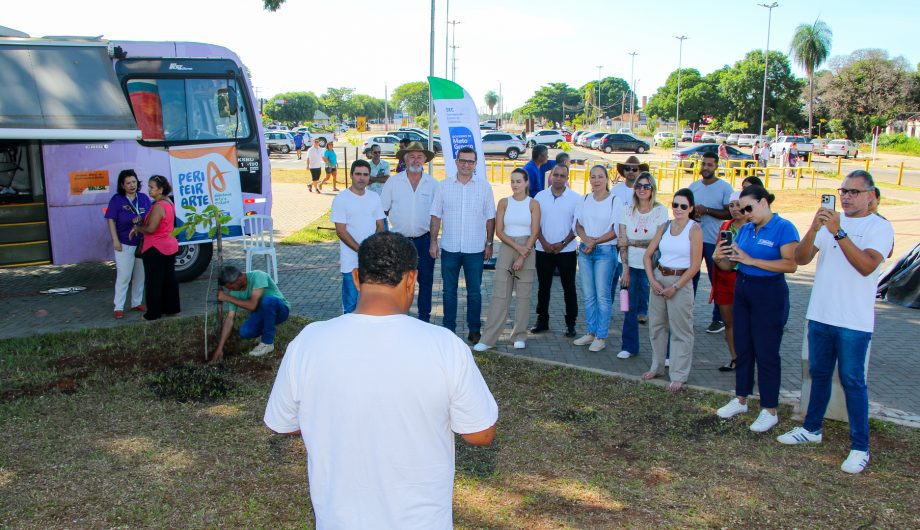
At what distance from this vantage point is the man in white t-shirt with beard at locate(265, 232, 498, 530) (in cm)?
217

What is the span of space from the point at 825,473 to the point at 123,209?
23.7ft

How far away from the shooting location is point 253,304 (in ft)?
22.4

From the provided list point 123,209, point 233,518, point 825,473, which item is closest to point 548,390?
point 825,473

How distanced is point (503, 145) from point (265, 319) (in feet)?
121

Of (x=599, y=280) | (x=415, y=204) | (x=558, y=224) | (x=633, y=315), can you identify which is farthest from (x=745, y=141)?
(x=415, y=204)

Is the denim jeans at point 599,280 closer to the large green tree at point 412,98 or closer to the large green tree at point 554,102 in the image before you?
the large green tree at point 554,102

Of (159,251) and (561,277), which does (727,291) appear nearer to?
(561,277)

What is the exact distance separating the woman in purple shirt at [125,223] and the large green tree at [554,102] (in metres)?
123

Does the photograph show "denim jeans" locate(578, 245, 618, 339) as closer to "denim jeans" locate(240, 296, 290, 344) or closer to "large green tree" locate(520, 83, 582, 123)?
"denim jeans" locate(240, 296, 290, 344)

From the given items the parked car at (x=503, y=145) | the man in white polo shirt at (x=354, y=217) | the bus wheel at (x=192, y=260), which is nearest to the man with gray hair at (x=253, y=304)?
the man in white polo shirt at (x=354, y=217)

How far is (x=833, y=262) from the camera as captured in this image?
470 centimetres

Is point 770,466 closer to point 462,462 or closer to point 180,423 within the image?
point 462,462

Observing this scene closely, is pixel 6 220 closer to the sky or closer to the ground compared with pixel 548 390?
closer to the sky

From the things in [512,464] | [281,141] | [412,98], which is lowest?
Answer: [512,464]
